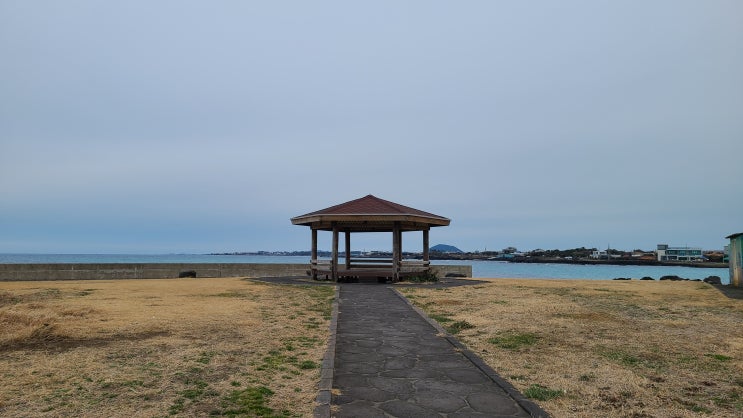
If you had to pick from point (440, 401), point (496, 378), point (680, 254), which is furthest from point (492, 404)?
point (680, 254)

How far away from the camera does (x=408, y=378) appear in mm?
5426

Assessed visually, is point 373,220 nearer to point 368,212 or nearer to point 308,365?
point 368,212

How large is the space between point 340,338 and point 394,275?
11502 millimetres

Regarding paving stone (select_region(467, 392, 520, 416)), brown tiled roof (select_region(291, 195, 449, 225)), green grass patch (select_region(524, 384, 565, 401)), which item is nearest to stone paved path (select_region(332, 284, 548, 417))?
paving stone (select_region(467, 392, 520, 416))

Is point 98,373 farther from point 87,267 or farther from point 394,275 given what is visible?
point 87,267

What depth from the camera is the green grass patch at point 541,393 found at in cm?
469

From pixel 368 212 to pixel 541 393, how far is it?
13.6 metres

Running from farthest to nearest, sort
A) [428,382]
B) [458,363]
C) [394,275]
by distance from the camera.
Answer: [394,275] → [458,363] → [428,382]

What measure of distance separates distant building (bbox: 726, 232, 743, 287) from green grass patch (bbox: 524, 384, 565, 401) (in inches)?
755

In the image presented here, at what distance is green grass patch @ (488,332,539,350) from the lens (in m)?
7.17

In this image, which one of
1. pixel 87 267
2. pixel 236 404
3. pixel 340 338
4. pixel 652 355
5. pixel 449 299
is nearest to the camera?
pixel 236 404

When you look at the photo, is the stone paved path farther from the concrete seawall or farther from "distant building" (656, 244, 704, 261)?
"distant building" (656, 244, 704, 261)

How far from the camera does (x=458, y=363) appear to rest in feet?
20.1

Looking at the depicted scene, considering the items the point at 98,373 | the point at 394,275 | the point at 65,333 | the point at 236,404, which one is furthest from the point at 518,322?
the point at 394,275
